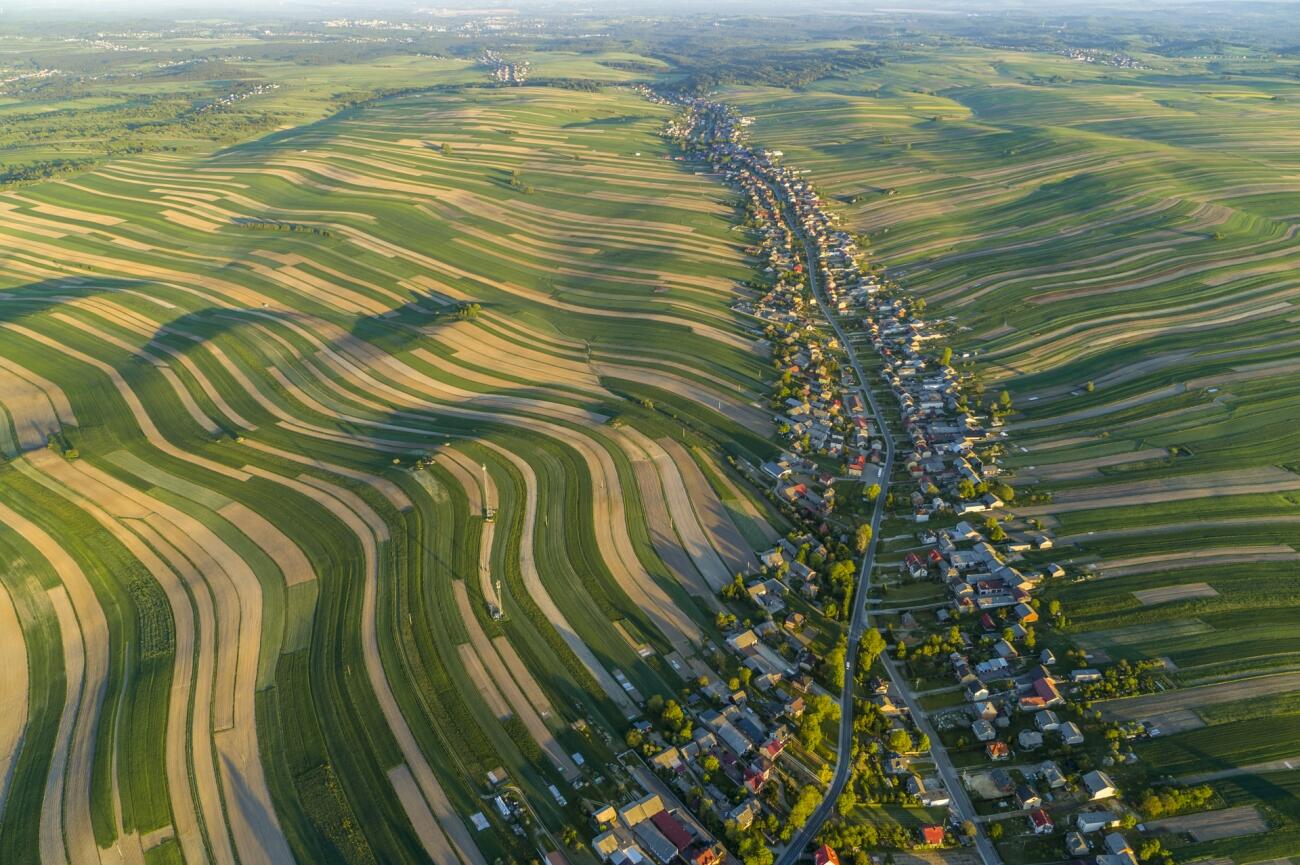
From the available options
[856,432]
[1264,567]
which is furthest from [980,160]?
[1264,567]

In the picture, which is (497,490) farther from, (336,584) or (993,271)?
(993,271)

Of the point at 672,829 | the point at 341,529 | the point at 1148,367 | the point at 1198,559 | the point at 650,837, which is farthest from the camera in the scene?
the point at 1148,367

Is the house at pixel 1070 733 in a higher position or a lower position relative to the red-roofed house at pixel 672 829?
higher

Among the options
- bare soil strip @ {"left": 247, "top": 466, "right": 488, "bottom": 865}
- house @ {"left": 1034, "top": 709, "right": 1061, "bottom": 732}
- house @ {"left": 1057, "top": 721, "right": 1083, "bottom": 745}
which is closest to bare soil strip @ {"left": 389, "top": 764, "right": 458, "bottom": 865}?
bare soil strip @ {"left": 247, "top": 466, "right": 488, "bottom": 865}

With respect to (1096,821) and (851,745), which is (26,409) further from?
(1096,821)

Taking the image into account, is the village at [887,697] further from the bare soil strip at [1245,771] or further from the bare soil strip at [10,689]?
the bare soil strip at [10,689]

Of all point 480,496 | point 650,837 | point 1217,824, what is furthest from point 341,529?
point 1217,824

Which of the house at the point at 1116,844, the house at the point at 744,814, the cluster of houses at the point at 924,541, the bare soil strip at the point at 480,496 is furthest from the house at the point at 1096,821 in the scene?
the bare soil strip at the point at 480,496

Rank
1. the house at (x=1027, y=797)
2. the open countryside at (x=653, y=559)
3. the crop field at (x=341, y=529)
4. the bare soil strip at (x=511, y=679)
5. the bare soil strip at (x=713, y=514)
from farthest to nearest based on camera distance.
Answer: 1. the bare soil strip at (x=713, y=514)
2. the bare soil strip at (x=511, y=679)
3. the crop field at (x=341, y=529)
4. the house at (x=1027, y=797)
5. the open countryside at (x=653, y=559)
